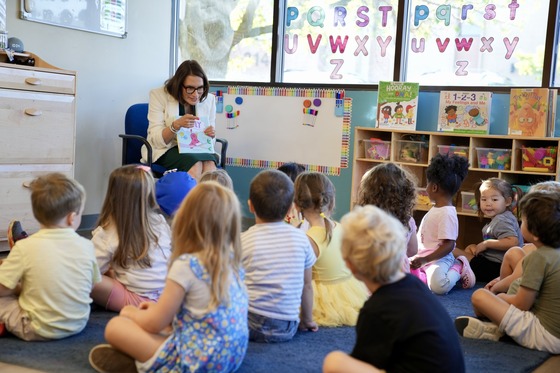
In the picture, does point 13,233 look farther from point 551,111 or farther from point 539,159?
point 551,111

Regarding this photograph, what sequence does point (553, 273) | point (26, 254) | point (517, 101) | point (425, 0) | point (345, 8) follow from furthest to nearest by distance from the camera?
point (345, 8) → point (425, 0) → point (517, 101) → point (553, 273) → point (26, 254)

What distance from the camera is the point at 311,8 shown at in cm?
555

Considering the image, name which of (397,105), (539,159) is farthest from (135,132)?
(539,159)

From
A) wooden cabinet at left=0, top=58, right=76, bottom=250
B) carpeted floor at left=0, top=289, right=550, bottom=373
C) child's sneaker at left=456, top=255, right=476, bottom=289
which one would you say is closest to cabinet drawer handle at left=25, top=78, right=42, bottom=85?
wooden cabinet at left=0, top=58, right=76, bottom=250

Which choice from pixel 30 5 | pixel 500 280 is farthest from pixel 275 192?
pixel 30 5

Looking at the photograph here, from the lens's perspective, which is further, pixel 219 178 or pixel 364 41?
pixel 364 41

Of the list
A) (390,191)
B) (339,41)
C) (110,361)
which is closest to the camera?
(110,361)

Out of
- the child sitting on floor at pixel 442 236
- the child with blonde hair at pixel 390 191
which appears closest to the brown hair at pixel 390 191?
the child with blonde hair at pixel 390 191

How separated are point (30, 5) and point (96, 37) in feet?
2.08

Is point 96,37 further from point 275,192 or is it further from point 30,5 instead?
point 275,192

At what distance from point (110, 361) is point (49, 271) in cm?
41

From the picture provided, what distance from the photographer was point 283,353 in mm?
2432

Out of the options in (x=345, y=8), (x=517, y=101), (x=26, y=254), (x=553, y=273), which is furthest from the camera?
(x=345, y=8)

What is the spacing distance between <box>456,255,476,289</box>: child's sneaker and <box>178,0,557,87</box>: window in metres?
1.58
